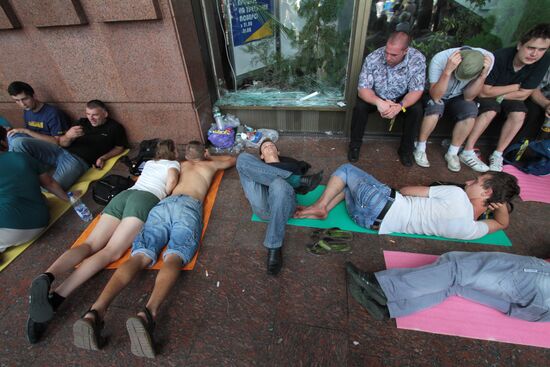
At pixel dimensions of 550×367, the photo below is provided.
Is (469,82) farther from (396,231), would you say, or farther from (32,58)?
(32,58)

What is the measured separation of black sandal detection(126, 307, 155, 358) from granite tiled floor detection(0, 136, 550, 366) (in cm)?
13

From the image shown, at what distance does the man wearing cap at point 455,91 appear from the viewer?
9.73 feet

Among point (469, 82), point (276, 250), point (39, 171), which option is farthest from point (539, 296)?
point (39, 171)

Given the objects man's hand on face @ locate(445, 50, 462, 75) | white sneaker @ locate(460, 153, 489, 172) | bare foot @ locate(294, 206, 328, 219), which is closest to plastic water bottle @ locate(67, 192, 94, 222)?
bare foot @ locate(294, 206, 328, 219)

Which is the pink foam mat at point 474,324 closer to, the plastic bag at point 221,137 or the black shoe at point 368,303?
the black shoe at point 368,303

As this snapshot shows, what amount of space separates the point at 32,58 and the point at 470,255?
5561mm

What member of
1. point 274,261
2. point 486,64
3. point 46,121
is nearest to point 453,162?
point 486,64

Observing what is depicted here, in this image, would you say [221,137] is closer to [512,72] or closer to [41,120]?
[41,120]

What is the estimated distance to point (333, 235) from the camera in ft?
8.24

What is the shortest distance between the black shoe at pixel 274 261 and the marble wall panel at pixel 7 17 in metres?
4.28

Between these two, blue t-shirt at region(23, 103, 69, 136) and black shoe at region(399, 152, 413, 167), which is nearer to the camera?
black shoe at region(399, 152, 413, 167)

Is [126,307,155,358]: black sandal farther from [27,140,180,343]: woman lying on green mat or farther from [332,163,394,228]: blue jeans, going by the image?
[332,163,394,228]: blue jeans

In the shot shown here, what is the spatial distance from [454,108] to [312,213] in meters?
2.30

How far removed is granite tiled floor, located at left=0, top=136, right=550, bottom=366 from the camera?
1.77m
